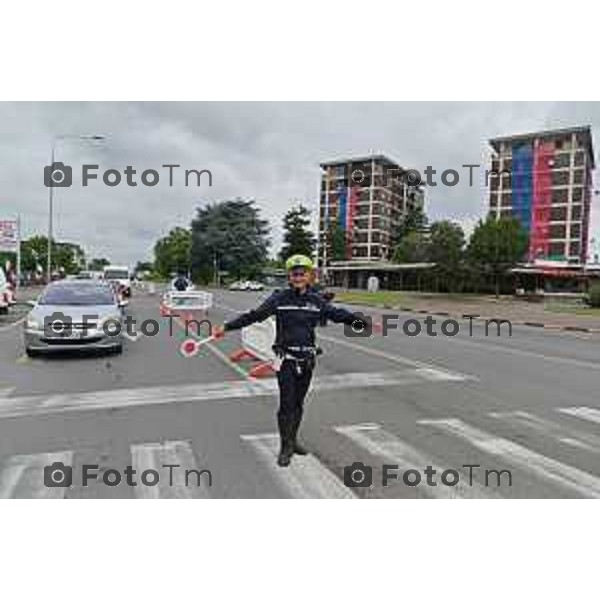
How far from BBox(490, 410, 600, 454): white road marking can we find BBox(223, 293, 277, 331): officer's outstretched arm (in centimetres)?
338

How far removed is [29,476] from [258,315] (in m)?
2.29

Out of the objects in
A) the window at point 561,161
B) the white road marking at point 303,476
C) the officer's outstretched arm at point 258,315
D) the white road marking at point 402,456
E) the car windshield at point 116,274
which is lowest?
the white road marking at point 402,456

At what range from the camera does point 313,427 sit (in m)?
7.04

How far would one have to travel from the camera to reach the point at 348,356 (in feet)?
43.0

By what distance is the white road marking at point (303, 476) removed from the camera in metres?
4.94

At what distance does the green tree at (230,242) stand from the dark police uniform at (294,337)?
283 feet

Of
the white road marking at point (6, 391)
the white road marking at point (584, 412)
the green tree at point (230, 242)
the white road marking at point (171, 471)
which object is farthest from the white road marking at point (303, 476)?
the green tree at point (230, 242)

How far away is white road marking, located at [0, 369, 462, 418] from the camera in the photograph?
796 cm

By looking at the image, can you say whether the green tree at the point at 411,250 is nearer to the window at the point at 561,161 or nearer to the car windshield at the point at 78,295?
the window at the point at 561,161

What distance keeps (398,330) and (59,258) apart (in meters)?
86.3

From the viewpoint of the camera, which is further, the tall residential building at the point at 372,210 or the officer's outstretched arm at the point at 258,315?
the tall residential building at the point at 372,210

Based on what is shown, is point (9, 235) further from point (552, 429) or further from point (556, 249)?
point (556, 249)

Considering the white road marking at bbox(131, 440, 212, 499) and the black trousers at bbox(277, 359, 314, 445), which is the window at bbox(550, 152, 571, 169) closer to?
the black trousers at bbox(277, 359, 314, 445)

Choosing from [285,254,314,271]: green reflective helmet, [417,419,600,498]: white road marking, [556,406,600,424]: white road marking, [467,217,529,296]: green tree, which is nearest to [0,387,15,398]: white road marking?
[285,254,314,271]: green reflective helmet
